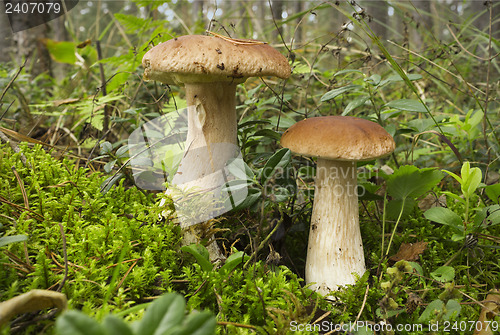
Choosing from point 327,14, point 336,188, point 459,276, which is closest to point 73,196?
point 336,188

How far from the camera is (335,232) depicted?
1.72 m

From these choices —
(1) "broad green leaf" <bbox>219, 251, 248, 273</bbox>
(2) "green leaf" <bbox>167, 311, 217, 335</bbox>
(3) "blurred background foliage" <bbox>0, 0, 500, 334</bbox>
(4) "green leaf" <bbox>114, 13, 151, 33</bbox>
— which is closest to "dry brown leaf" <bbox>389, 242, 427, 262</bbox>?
(3) "blurred background foliage" <bbox>0, 0, 500, 334</bbox>

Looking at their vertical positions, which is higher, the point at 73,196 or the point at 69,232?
the point at 73,196

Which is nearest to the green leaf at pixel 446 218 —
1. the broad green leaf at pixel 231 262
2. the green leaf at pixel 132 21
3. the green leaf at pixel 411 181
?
the green leaf at pixel 411 181

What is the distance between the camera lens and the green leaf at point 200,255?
1347 millimetres

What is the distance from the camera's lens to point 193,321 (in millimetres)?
728

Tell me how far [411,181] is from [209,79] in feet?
4.08

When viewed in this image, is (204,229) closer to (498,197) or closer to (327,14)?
(498,197)

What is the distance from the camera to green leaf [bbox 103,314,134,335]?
63cm

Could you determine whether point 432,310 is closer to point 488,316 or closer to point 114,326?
point 488,316

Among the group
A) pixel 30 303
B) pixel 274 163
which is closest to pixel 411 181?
pixel 274 163

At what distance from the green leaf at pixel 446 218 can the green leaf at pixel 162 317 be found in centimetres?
137

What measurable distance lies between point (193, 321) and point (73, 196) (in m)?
1.38

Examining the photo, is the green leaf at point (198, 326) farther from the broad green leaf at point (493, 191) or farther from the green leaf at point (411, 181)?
the broad green leaf at point (493, 191)
